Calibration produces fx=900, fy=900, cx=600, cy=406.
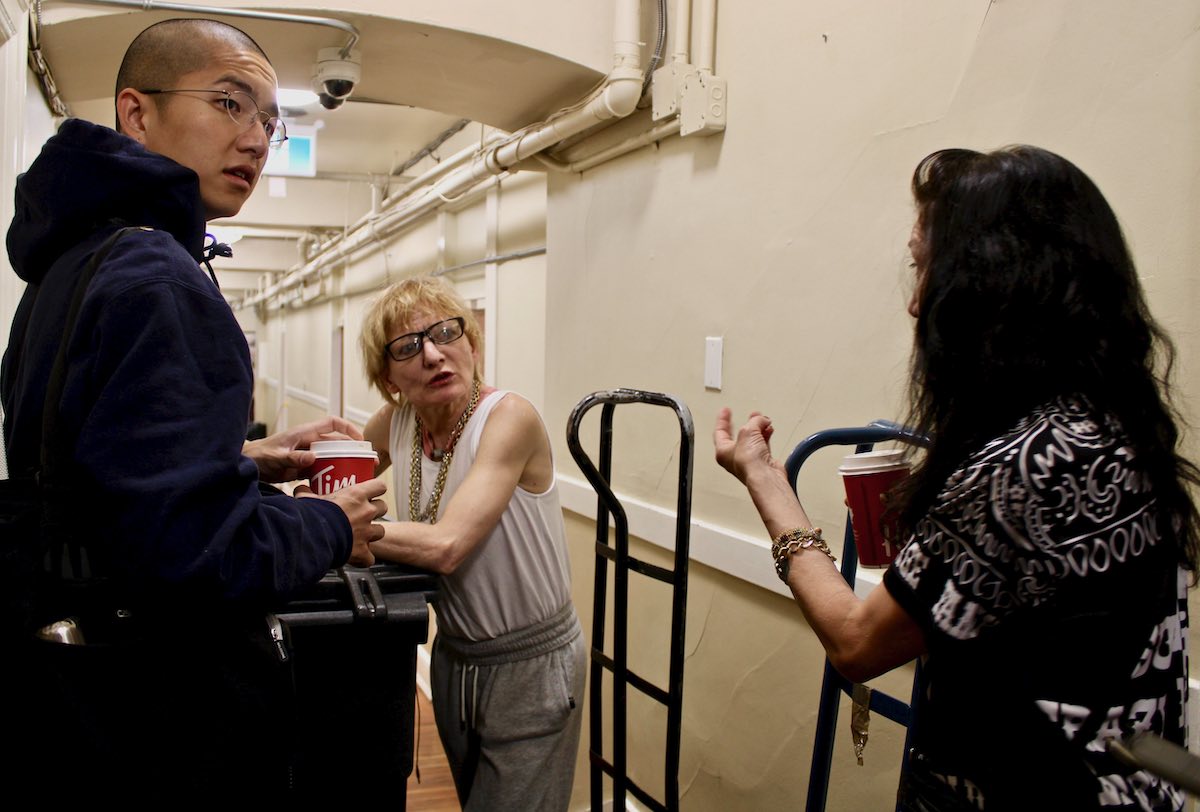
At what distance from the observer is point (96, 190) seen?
1042 millimetres

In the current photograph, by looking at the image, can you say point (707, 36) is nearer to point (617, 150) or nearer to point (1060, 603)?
point (617, 150)

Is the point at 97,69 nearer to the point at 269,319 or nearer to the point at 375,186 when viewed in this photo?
the point at 375,186

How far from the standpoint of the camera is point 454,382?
1872mm

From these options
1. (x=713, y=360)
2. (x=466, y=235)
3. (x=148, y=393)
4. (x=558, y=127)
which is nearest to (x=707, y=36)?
(x=558, y=127)

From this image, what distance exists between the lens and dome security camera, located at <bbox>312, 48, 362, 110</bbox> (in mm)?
2834

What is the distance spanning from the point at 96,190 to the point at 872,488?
1.05m

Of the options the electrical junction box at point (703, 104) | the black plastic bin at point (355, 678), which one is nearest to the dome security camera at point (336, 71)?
the electrical junction box at point (703, 104)

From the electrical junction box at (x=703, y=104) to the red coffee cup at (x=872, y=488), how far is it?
1.51m

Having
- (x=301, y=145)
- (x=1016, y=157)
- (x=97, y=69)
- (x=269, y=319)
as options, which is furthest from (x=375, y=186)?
(x=269, y=319)

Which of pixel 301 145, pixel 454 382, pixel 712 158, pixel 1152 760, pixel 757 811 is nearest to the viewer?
pixel 1152 760

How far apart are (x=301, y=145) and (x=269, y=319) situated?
11.1 meters

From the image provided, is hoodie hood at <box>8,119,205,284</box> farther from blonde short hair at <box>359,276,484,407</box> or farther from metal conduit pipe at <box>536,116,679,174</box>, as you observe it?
metal conduit pipe at <box>536,116,679,174</box>

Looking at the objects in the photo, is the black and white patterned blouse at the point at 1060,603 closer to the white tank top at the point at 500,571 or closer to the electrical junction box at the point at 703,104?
the white tank top at the point at 500,571

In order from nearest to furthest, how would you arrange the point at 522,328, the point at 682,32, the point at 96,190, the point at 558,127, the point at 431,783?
the point at 96,190
the point at 682,32
the point at 558,127
the point at 431,783
the point at 522,328
